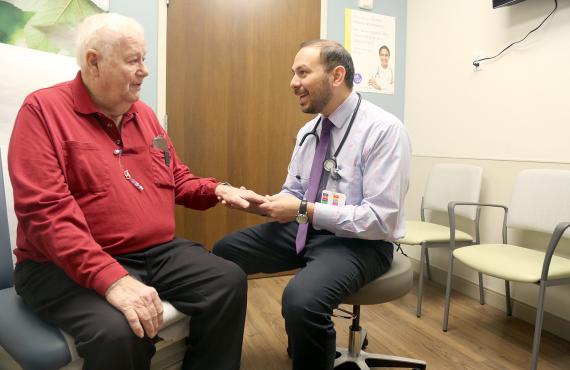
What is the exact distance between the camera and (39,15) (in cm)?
206

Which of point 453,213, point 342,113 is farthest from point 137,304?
point 453,213

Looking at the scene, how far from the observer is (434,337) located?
6.54 ft

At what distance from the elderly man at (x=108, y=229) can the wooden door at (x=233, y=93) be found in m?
1.17

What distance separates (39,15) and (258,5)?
1.26 meters

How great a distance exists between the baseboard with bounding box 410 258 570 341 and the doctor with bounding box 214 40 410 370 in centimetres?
125

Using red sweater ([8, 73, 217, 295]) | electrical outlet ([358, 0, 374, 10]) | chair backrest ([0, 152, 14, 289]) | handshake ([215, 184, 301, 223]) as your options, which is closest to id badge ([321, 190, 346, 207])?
handshake ([215, 184, 301, 223])

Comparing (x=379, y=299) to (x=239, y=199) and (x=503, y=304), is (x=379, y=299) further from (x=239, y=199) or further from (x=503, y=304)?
(x=503, y=304)

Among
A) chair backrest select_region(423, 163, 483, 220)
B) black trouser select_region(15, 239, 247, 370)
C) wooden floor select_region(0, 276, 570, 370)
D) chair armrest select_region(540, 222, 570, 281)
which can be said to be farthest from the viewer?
chair backrest select_region(423, 163, 483, 220)

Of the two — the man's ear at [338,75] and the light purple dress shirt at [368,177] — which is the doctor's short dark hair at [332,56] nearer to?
the man's ear at [338,75]

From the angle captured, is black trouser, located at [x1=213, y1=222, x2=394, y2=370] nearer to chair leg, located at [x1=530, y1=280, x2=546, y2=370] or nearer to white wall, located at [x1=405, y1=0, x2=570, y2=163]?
chair leg, located at [x1=530, y1=280, x2=546, y2=370]

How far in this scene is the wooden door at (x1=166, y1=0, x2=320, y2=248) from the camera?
248cm

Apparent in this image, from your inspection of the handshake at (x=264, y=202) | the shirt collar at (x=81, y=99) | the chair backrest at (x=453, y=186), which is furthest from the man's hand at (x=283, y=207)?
the chair backrest at (x=453, y=186)

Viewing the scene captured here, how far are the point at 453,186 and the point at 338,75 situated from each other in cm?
133

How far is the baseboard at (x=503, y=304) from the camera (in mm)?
2025
